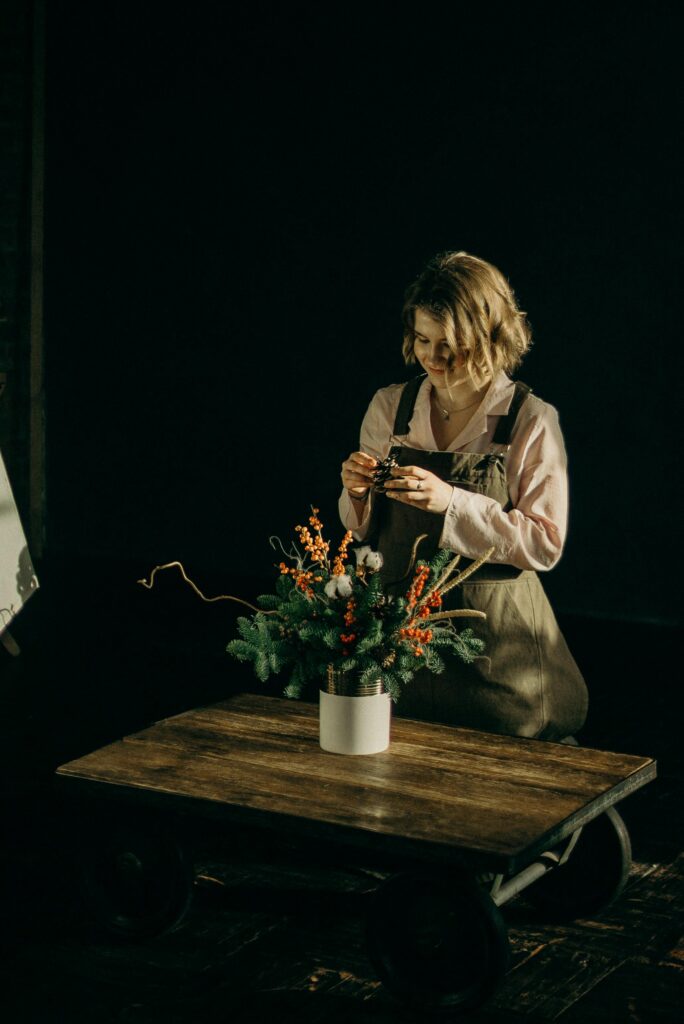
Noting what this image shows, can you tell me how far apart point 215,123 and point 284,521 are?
2253 millimetres

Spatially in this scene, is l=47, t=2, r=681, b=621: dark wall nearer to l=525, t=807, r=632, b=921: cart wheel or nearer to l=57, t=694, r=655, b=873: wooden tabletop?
l=525, t=807, r=632, b=921: cart wheel

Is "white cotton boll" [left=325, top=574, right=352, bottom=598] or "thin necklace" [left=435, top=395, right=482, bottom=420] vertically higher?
"thin necklace" [left=435, top=395, right=482, bottom=420]

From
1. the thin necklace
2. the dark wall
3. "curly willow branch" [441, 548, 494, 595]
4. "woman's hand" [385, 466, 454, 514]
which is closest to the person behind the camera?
"curly willow branch" [441, 548, 494, 595]

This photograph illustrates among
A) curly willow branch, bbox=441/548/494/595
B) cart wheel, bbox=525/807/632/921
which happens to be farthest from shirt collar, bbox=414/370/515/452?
cart wheel, bbox=525/807/632/921

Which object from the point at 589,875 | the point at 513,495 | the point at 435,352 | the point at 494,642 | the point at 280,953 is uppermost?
the point at 435,352

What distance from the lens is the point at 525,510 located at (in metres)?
3.36

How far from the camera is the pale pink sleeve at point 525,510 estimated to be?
10.8 ft

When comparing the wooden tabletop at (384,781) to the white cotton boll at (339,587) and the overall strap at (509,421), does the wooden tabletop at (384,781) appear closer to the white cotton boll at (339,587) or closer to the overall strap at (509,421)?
the white cotton boll at (339,587)

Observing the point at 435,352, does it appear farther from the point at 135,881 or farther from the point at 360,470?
the point at 135,881

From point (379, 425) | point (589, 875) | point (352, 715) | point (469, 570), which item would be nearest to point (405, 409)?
point (379, 425)

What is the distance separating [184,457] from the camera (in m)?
8.09

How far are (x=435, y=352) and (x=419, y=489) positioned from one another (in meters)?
0.36

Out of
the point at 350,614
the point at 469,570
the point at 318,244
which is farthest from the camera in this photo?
the point at 318,244

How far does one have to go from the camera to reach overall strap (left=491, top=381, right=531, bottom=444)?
134 inches
